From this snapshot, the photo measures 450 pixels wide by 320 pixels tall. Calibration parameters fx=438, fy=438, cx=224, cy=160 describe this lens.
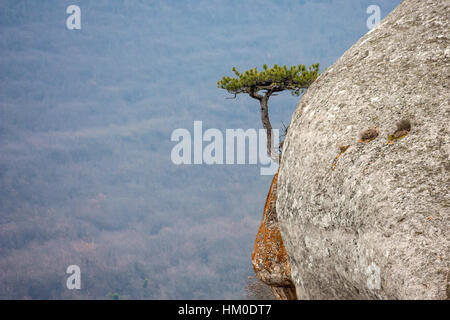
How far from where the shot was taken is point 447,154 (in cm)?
710

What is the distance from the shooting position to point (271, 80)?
20.0m

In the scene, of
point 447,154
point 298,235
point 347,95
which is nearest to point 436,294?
point 447,154

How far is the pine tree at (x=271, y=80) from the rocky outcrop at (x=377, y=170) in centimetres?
902

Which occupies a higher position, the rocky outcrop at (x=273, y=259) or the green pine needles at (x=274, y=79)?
the green pine needles at (x=274, y=79)

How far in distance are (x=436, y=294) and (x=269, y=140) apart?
14166mm

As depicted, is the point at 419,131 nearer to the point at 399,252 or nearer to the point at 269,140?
the point at 399,252

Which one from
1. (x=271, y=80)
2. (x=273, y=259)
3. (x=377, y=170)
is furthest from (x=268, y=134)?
(x=377, y=170)

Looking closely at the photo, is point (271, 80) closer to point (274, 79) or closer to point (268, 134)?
point (274, 79)

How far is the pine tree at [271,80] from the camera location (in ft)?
63.9

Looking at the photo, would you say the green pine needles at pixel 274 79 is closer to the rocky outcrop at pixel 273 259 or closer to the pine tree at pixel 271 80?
the pine tree at pixel 271 80

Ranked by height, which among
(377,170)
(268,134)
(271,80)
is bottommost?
(377,170)

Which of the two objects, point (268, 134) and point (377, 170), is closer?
point (377, 170)

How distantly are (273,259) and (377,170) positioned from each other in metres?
4.03

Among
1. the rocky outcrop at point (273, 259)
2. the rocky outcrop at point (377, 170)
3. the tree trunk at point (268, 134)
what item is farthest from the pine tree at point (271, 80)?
the rocky outcrop at point (377, 170)
